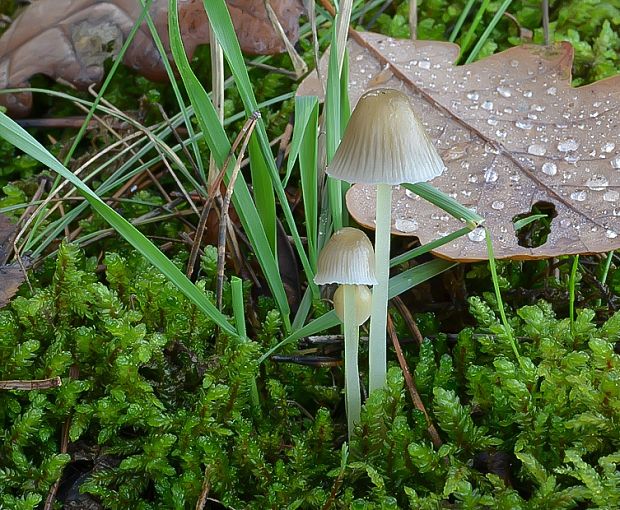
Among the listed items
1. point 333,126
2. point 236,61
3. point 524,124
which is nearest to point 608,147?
point 524,124

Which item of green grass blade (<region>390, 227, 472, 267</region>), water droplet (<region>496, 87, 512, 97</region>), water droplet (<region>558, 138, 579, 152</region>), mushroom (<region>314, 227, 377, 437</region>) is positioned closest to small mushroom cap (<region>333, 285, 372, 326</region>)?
mushroom (<region>314, 227, 377, 437</region>)

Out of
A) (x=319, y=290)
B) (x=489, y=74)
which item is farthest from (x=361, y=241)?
(x=489, y=74)

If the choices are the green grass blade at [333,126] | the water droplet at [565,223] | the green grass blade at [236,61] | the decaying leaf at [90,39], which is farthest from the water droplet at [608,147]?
the decaying leaf at [90,39]

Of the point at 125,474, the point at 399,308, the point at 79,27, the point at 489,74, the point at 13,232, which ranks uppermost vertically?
the point at 79,27

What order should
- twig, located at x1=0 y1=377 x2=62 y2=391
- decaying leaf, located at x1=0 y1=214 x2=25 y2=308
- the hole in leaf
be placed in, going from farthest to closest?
the hole in leaf
decaying leaf, located at x1=0 y1=214 x2=25 y2=308
twig, located at x1=0 y1=377 x2=62 y2=391

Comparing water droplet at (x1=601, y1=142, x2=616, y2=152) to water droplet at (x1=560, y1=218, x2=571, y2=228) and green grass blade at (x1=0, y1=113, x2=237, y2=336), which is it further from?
green grass blade at (x1=0, y1=113, x2=237, y2=336)

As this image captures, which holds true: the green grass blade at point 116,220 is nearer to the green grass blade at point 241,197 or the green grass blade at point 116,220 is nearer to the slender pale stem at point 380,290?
the green grass blade at point 241,197

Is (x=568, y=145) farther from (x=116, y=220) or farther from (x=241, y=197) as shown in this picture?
(x=116, y=220)

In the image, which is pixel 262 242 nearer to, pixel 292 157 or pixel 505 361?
pixel 292 157
